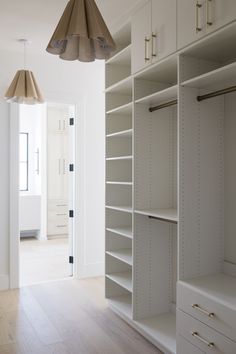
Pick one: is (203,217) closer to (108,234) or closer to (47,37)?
(108,234)

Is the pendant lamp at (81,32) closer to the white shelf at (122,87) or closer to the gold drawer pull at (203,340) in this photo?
the white shelf at (122,87)

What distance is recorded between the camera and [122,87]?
3273 millimetres

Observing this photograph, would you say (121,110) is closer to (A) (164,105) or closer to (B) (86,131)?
(A) (164,105)

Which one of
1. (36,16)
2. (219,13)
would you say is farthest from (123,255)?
(36,16)

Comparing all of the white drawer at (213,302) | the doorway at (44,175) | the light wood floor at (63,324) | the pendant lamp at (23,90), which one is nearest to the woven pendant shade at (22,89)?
the pendant lamp at (23,90)

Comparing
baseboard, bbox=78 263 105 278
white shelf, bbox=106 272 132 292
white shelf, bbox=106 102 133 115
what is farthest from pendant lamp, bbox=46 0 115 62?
baseboard, bbox=78 263 105 278

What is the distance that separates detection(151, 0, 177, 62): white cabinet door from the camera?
7.80ft

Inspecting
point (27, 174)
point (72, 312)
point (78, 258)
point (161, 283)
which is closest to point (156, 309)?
point (161, 283)

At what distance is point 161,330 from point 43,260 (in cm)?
298

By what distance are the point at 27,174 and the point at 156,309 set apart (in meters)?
4.74

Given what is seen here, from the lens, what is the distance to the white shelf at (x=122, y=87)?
3.11 metres

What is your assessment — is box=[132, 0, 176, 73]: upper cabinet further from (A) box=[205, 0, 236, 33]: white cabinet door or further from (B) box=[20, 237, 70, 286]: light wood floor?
(B) box=[20, 237, 70, 286]: light wood floor

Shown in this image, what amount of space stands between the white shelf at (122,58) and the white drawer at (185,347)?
7.63 ft

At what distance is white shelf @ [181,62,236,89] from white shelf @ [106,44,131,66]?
3.21 feet
